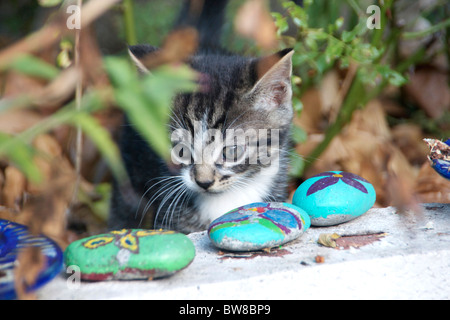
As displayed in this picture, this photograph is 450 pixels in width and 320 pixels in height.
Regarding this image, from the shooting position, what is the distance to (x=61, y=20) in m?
0.95

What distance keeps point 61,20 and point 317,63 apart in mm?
1271

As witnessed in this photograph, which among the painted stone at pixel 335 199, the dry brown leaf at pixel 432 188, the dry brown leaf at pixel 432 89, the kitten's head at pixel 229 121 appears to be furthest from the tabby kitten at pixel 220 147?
A: the dry brown leaf at pixel 432 89

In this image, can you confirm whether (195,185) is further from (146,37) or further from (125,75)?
(146,37)

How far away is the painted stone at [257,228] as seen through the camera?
1276mm

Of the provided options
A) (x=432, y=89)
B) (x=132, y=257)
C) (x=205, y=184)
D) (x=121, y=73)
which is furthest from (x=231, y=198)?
(x=432, y=89)

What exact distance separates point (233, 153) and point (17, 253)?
72 cm

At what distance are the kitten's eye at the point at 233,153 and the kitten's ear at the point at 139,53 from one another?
1.17 ft

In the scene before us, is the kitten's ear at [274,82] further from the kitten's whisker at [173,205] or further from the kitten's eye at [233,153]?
the kitten's whisker at [173,205]

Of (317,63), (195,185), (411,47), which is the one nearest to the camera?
(195,185)

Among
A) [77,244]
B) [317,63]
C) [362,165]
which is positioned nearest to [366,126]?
[362,165]

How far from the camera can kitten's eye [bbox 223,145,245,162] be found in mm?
1619

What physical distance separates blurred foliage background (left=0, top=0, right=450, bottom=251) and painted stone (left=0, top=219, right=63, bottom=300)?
0.06 meters
